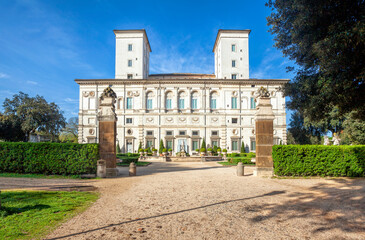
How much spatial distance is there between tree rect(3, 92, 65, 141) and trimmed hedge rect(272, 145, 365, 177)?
127 feet

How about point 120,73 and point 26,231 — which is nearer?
point 26,231

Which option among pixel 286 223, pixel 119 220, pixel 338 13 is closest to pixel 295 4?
pixel 338 13

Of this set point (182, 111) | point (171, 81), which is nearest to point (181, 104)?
point (182, 111)

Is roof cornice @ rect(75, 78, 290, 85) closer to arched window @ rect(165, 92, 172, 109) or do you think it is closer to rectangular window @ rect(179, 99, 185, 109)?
arched window @ rect(165, 92, 172, 109)

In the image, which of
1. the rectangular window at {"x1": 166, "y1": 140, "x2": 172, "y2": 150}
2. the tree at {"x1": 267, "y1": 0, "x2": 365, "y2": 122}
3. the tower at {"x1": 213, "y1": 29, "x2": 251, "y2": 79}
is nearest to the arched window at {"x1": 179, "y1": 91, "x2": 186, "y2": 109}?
the rectangular window at {"x1": 166, "y1": 140, "x2": 172, "y2": 150}

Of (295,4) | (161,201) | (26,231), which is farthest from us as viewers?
(295,4)

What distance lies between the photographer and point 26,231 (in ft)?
12.3

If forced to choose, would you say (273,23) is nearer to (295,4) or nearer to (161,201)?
(295,4)

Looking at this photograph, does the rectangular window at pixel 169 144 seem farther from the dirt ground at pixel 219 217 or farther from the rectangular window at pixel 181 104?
the dirt ground at pixel 219 217

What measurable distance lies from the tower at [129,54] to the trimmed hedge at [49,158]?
29.7 metres

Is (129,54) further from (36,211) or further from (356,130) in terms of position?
(36,211)

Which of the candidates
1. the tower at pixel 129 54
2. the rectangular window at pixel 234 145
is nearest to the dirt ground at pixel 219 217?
the rectangular window at pixel 234 145

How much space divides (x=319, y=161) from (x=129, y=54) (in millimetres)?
36601

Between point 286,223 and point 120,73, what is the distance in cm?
3918
